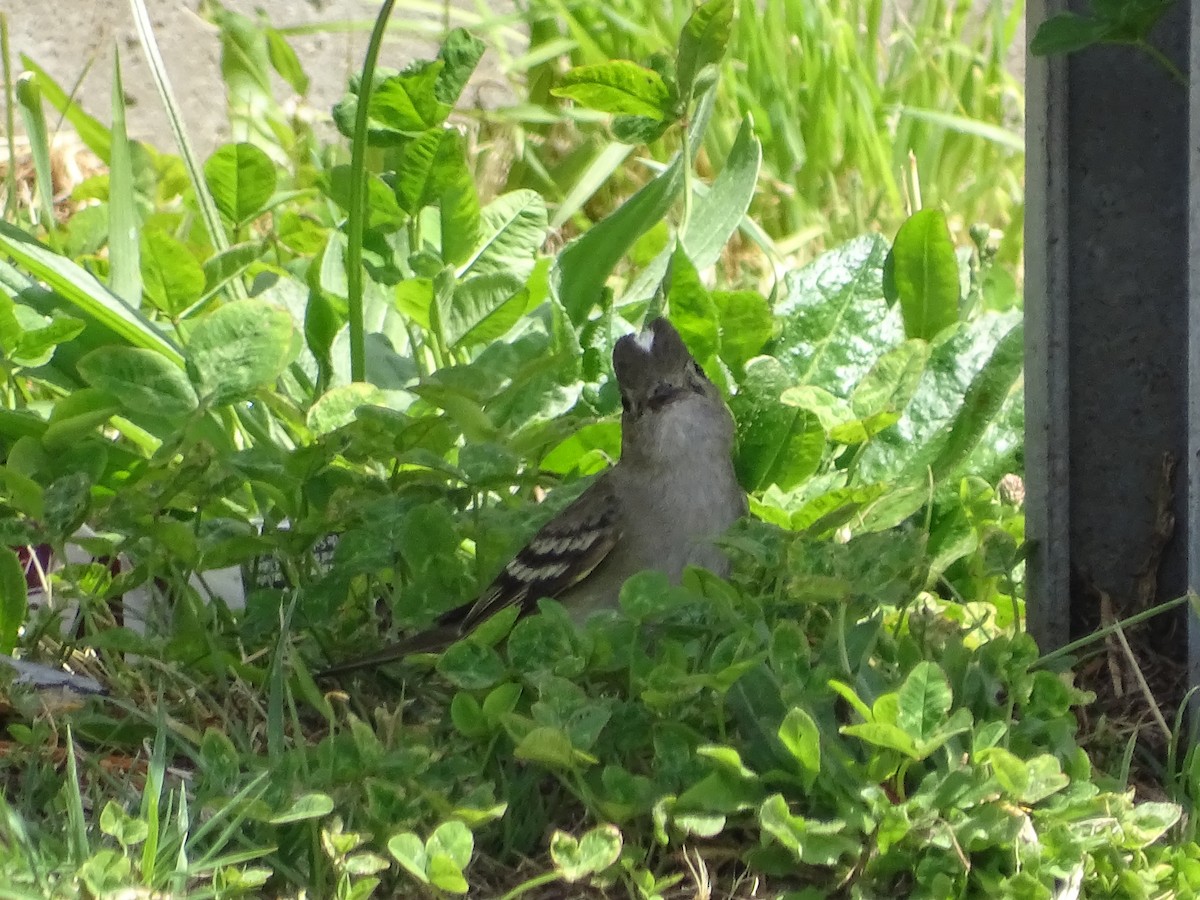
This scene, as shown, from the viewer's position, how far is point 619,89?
3.04 meters

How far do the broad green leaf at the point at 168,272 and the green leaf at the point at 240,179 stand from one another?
0.83ft

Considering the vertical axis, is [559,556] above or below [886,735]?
below

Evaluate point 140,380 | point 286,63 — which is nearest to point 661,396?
point 140,380

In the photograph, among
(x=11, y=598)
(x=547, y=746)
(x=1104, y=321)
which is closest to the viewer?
(x=547, y=746)

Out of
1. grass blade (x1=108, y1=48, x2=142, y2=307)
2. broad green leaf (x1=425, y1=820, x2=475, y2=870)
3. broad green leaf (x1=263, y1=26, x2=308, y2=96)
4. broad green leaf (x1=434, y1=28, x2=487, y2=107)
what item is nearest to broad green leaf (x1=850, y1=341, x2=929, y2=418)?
broad green leaf (x1=434, y1=28, x2=487, y2=107)

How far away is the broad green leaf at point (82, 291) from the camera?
319 centimetres

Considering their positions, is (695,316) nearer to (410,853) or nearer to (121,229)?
(121,229)

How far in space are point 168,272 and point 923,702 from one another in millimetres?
2074

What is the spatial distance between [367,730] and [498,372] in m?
1.42

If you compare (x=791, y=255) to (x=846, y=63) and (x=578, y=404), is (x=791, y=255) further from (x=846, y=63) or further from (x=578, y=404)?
(x=578, y=404)

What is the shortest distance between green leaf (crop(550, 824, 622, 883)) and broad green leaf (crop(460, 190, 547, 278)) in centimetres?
211

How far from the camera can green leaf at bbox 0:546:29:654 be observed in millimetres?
2609

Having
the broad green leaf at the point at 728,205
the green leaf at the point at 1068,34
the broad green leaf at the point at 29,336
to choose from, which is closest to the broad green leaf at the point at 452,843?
the green leaf at the point at 1068,34

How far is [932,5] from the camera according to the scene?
5703 millimetres
